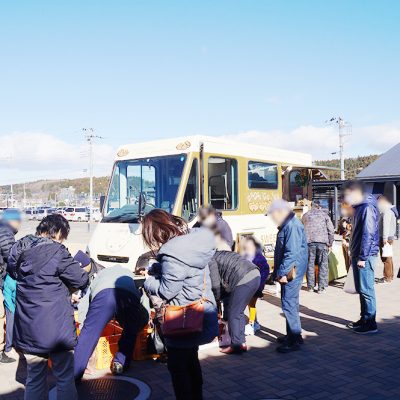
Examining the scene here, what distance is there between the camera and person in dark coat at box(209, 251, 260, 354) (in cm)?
560

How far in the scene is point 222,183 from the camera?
8.62 metres

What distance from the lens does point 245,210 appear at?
351 inches

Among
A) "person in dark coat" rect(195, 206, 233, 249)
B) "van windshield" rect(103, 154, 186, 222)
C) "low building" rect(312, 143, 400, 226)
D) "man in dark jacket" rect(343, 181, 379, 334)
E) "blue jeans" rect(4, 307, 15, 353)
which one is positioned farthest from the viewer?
"low building" rect(312, 143, 400, 226)

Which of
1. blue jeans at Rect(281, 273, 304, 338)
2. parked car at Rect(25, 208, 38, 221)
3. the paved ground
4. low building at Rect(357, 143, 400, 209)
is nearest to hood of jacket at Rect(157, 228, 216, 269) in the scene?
the paved ground

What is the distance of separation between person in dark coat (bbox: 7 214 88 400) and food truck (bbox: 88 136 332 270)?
3.79 metres

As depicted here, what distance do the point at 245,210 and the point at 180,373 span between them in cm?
567

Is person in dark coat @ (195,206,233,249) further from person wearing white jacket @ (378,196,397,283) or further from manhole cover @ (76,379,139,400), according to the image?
person wearing white jacket @ (378,196,397,283)

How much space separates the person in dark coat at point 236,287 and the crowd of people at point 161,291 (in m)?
0.01

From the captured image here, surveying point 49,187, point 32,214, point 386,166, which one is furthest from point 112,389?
point 49,187

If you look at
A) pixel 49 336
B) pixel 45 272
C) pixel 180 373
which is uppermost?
pixel 45 272

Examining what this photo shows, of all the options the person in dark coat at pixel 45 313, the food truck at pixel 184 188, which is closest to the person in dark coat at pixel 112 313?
the person in dark coat at pixel 45 313

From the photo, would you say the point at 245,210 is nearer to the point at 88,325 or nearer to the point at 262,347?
the point at 262,347

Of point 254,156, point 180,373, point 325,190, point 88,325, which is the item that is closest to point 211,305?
point 180,373

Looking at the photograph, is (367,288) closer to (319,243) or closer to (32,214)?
(319,243)
